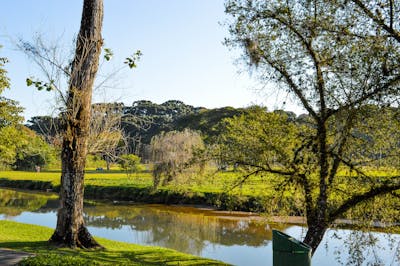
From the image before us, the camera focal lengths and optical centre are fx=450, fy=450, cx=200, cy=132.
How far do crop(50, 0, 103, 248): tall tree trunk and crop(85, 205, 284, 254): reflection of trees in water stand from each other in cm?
702

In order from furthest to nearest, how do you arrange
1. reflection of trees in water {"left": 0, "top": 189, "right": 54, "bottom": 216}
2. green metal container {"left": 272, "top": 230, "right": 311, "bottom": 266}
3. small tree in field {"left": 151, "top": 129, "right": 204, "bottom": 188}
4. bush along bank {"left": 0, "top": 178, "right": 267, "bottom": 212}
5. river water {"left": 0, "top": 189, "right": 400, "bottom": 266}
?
small tree in field {"left": 151, "top": 129, "right": 204, "bottom": 188} → bush along bank {"left": 0, "top": 178, "right": 267, "bottom": 212} → reflection of trees in water {"left": 0, "top": 189, "right": 54, "bottom": 216} → river water {"left": 0, "top": 189, "right": 400, "bottom": 266} → green metal container {"left": 272, "top": 230, "right": 311, "bottom": 266}

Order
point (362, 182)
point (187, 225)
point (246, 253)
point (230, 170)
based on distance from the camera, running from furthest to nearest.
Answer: point (187, 225) → point (246, 253) → point (230, 170) → point (362, 182)

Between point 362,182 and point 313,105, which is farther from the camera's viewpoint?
point 313,105

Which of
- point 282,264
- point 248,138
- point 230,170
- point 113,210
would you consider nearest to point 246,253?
point 230,170

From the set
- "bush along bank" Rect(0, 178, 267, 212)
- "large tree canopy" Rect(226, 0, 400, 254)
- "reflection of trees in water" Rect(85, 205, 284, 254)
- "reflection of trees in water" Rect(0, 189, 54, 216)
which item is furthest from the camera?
"bush along bank" Rect(0, 178, 267, 212)

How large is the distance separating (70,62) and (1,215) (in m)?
18.0

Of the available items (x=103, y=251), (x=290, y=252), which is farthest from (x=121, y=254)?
(x=290, y=252)

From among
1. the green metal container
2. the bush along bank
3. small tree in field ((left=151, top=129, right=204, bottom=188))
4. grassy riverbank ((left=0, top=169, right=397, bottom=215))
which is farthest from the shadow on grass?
small tree in field ((left=151, top=129, right=204, bottom=188))

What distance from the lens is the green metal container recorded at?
6336 mm

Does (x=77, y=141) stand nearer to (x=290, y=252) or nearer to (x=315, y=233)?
(x=315, y=233)

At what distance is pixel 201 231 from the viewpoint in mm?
23625

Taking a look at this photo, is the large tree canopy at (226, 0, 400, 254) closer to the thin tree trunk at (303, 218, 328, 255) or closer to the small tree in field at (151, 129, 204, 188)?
the thin tree trunk at (303, 218, 328, 255)

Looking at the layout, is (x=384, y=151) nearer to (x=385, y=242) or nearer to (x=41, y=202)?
(x=385, y=242)

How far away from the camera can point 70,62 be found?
526 inches
